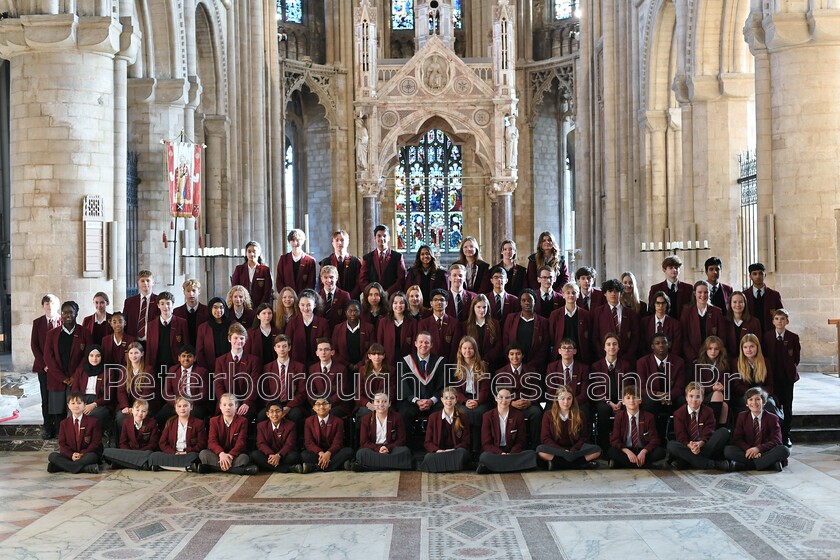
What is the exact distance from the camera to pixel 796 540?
20.2 ft

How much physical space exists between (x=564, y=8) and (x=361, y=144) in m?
9.36

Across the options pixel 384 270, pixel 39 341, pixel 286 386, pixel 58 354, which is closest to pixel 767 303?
pixel 384 270

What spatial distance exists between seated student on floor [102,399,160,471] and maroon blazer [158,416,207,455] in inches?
5.4

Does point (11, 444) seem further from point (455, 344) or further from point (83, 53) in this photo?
point (83, 53)

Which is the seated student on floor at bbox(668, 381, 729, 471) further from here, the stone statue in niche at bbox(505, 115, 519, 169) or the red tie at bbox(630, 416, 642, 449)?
the stone statue in niche at bbox(505, 115, 519, 169)

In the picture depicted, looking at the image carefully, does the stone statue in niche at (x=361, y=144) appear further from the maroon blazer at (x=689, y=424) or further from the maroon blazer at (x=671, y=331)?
the maroon blazer at (x=689, y=424)

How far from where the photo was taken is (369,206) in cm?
2562

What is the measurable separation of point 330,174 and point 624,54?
1032 centimetres

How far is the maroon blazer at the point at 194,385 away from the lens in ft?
29.8

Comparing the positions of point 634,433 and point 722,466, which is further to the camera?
point 634,433

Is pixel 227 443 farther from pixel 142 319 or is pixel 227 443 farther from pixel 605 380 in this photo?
pixel 605 380

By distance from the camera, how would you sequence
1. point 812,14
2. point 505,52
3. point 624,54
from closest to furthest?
point 812,14 → point 624,54 → point 505,52

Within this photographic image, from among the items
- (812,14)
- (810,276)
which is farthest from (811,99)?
(810,276)

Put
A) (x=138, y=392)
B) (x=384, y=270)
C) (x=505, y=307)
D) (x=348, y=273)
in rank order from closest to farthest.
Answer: (x=138, y=392) < (x=505, y=307) < (x=384, y=270) < (x=348, y=273)
